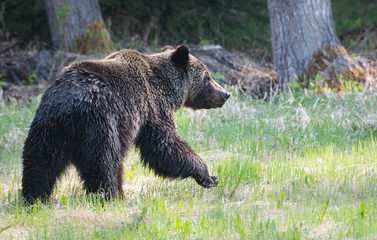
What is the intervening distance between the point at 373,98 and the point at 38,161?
5.66 metres

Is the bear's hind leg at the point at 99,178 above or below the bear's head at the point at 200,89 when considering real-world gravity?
below

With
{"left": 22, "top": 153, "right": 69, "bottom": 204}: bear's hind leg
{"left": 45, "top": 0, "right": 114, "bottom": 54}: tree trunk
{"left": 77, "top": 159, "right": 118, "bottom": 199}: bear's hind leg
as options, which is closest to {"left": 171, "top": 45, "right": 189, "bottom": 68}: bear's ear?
{"left": 77, "top": 159, "right": 118, "bottom": 199}: bear's hind leg

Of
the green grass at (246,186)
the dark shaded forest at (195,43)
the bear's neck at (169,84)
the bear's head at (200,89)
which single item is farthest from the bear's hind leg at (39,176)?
the dark shaded forest at (195,43)

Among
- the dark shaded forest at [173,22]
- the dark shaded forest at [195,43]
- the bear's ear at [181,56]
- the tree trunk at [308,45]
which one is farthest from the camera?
the dark shaded forest at [173,22]

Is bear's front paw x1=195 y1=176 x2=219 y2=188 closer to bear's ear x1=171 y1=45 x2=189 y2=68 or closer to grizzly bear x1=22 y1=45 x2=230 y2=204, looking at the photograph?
grizzly bear x1=22 y1=45 x2=230 y2=204

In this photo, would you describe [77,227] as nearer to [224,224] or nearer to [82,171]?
[82,171]

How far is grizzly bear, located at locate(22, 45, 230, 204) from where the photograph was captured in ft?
15.0

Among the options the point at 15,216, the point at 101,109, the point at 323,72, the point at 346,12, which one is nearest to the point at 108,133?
the point at 101,109

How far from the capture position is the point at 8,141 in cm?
721

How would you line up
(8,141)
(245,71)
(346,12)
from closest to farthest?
(8,141) < (245,71) < (346,12)

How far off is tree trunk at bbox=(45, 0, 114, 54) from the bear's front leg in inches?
245

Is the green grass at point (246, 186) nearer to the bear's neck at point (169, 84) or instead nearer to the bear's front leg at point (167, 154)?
the bear's front leg at point (167, 154)

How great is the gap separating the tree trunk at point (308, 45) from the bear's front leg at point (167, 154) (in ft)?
14.5

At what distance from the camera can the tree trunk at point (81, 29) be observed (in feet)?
36.4
